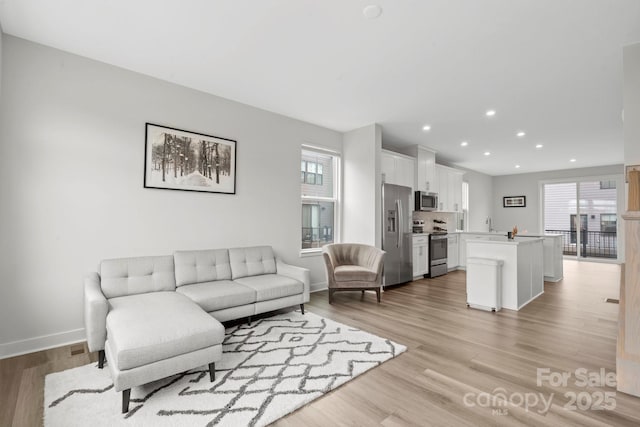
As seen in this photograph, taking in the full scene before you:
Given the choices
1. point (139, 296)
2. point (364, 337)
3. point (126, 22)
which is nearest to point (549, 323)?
point (364, 337)

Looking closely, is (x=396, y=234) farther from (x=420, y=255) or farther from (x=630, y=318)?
(x=630, y=318)

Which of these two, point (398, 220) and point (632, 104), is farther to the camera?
point (398, 220)

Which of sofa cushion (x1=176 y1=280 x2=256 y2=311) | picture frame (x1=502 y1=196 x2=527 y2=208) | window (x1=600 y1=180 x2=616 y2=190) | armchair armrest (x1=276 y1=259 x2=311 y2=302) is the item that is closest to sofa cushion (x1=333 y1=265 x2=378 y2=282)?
armchair armrest (x1=276 y1=259 x2=311 y2=302)

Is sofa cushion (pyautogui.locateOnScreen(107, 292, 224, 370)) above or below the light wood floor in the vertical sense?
above

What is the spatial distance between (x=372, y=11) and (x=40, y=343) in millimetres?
3973

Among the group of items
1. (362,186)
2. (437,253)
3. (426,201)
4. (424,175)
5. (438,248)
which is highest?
(424,175)

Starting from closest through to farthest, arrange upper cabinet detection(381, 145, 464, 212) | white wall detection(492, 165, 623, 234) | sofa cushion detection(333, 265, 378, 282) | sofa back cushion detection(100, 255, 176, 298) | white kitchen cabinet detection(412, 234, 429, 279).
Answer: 1. sofa back cushion detection(100, 255, 176, 298)
2. sofa cushion detection(333, 265, 378, 282)
3. upper cabinet detection(381, 145, 464, 212)
4. white kitchen cabinet detection(412, 234, 429, 279)
5. white wall detection(492, 165, 623, 234)

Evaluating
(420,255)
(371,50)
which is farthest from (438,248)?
(371,50)

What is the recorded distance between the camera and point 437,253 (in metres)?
6.26

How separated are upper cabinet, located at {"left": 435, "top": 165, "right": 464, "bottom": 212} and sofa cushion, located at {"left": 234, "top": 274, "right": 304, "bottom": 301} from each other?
460 centimetres

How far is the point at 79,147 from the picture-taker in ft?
9.53

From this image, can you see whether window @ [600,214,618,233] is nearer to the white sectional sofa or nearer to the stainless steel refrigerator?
the stainless steel refrigerator

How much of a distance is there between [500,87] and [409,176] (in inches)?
106

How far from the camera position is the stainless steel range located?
612 centimetres
